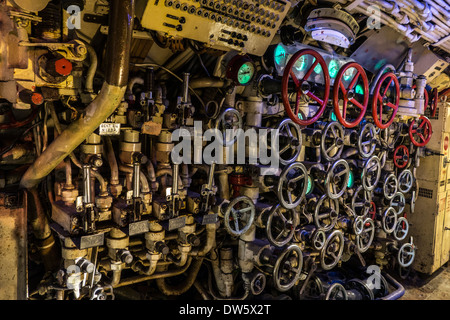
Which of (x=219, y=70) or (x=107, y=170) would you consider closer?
(x=107, y=170)

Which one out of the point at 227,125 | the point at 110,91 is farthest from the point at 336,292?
the point at 110,91

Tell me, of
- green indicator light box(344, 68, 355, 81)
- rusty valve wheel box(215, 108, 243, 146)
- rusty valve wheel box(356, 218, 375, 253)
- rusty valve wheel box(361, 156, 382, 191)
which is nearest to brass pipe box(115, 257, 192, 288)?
rusty valve wheel box(215, 108, 243, 146)

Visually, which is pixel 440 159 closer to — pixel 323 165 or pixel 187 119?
pixel 323 165

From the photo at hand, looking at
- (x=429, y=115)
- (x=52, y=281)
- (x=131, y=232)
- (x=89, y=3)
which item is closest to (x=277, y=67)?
(x=89, y=3)

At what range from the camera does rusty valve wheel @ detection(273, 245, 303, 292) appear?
2.75 meters

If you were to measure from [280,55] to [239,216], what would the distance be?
1367 mm

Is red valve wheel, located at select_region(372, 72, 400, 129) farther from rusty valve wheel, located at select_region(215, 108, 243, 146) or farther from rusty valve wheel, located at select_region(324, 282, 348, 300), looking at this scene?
rusty valve wheel, located at select_region(324, 282, 348, 300)

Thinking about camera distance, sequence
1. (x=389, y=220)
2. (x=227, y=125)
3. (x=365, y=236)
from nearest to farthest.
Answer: (x=227, y=125)
(x=365, y=236)
(x=389, y=220)

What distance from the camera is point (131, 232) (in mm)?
2061

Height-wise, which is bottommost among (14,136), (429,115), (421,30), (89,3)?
(14,136)

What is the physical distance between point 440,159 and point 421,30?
1978 millimetres

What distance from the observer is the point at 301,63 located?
3.07 m

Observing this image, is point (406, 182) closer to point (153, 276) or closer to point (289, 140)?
point (289, 140)

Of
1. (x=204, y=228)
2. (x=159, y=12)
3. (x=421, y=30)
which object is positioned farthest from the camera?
(x=421, y=30)
